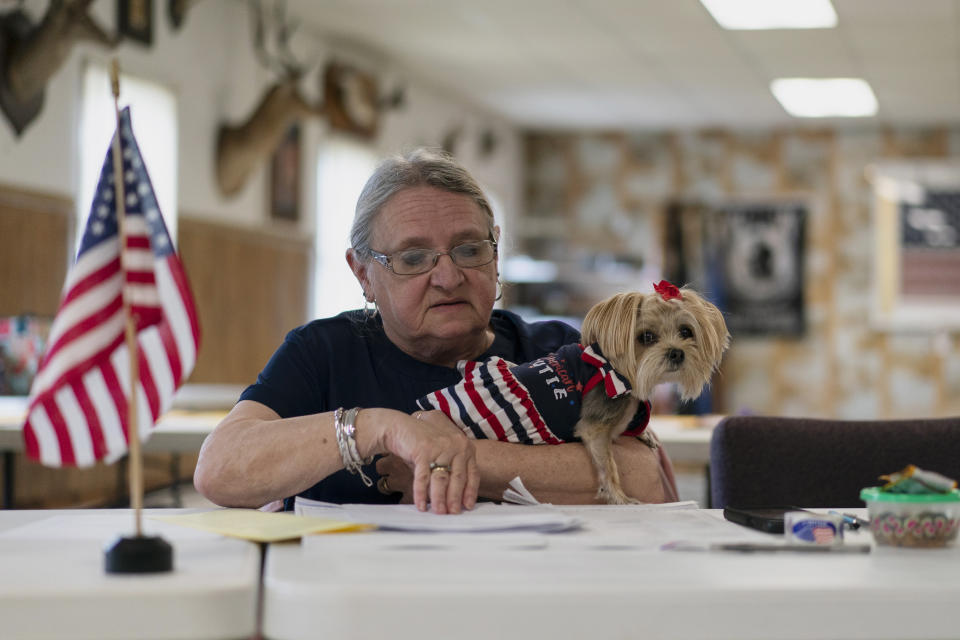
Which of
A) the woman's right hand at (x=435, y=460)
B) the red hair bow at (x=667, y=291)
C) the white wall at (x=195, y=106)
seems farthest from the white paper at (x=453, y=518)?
the white wall at (x=195, y=106)

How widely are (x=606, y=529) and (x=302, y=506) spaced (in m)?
0.42

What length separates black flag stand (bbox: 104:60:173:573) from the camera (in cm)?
103

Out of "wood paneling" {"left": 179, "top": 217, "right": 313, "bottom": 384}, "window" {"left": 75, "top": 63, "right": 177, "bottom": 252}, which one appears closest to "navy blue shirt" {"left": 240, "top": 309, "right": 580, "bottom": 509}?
"window" {"left": 75, "top": 63, "right": 177, "bottom": 252}

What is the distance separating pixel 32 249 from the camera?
502 centimetres

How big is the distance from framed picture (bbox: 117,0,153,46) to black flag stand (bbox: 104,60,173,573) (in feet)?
15.2

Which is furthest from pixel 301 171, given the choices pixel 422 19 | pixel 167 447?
pixel 167 447

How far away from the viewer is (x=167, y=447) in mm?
3262

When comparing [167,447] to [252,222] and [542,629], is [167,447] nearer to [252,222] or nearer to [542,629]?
[542,629]

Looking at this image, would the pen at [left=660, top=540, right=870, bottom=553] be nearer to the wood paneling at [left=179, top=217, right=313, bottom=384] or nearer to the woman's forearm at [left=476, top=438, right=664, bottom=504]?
the woman's forearm at [left=476, top=438, right=664, bottom=504]

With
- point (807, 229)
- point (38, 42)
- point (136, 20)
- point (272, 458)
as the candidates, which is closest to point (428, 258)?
point (272, 458)

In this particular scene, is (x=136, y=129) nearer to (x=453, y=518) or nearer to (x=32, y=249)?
(x=32, y=249)

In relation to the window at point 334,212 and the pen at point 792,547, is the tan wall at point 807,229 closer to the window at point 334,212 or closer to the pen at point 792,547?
the window at point 334,212

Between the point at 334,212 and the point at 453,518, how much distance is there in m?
6.61

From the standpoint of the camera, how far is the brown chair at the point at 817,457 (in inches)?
76.6
